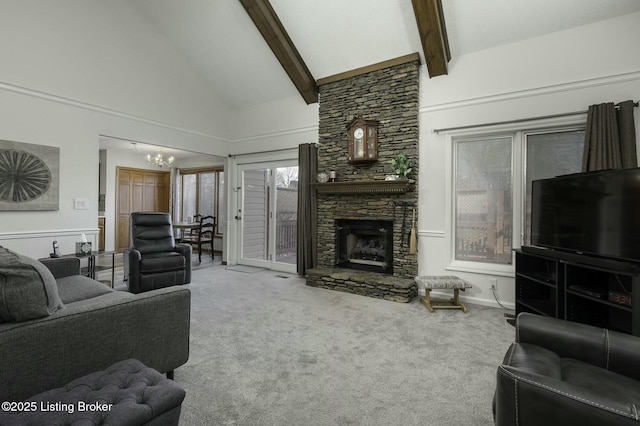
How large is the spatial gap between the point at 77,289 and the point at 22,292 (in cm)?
133

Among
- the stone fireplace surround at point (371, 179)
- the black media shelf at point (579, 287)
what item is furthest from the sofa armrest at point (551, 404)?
the stone fireplace surround at point (371, 179)

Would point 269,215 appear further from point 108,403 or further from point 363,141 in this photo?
point 108,403

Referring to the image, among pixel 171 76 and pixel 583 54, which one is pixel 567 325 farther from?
pixel 171 76

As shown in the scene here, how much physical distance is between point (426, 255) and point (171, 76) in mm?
4971

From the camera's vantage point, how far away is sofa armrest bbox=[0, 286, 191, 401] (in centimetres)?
138

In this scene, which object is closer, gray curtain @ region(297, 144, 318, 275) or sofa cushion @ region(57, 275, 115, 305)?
sofa cushion @ region(57, 275, 115, 305)

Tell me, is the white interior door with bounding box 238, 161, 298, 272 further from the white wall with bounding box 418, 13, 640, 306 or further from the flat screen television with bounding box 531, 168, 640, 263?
the flat screen television with bounding box 531, 168, 640, 263

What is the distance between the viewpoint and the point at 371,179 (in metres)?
4.61

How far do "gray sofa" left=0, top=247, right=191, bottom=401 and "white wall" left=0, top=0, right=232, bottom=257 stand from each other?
3012 millimetres

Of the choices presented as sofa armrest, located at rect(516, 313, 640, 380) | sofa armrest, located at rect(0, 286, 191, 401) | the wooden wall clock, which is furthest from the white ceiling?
sofa armrest, located at rect(0, 286, 191, 401)

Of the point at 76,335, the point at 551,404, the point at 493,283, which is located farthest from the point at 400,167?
the point at 76,335

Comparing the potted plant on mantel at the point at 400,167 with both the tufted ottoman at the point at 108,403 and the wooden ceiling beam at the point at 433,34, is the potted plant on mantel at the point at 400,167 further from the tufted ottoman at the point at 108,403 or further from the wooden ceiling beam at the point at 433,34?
the tufted ottoman at the point at 108,403

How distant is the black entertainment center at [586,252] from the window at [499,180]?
0.59 metres

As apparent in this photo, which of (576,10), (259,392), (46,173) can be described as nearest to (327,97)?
(576,10)
